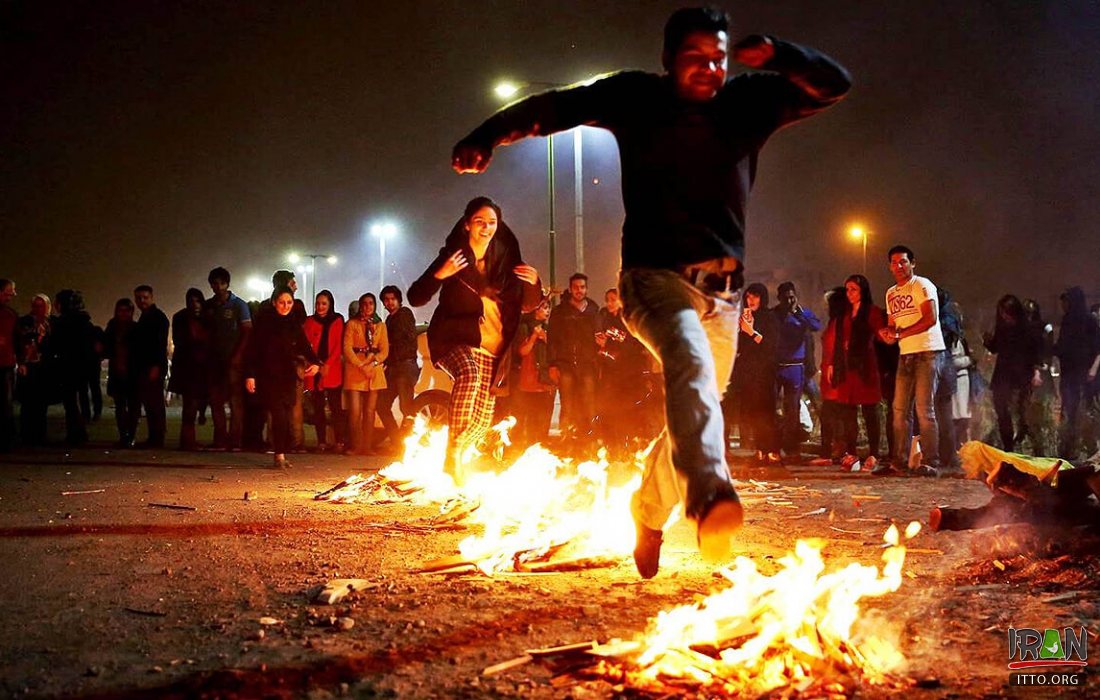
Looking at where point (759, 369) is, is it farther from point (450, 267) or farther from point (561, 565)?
point (561, 565)

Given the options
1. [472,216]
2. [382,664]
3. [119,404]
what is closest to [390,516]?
[472,216]

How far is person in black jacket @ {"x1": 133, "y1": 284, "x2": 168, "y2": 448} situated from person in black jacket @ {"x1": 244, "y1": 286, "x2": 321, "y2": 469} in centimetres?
251

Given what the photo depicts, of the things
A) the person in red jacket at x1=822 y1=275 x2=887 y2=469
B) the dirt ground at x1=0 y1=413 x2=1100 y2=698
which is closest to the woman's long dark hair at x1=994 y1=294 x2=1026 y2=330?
the person in red jacket at x1=822 y1=275 x2=887 y2=469

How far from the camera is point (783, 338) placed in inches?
458

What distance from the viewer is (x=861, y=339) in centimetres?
1058

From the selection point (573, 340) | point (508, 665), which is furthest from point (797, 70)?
point (573, 340)

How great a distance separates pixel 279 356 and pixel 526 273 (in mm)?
4810

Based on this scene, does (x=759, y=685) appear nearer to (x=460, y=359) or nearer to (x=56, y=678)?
(x=56, y=678)

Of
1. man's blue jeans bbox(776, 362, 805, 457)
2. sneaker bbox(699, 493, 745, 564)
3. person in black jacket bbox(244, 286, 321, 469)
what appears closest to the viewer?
sneaker bbox(699, 493, 745, 564)

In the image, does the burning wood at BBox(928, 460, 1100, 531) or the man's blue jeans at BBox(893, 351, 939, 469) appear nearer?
the burning wood at BBox(928, 460, 1100, 531)

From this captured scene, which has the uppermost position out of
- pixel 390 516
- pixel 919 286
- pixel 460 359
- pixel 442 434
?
pixel 919 286

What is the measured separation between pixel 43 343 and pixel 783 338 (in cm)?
1103

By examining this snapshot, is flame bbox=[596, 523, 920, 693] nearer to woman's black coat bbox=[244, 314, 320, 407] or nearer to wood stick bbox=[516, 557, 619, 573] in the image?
wood stick bbox=[516, 557, 619, 573]

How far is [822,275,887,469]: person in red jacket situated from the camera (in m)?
10.5
